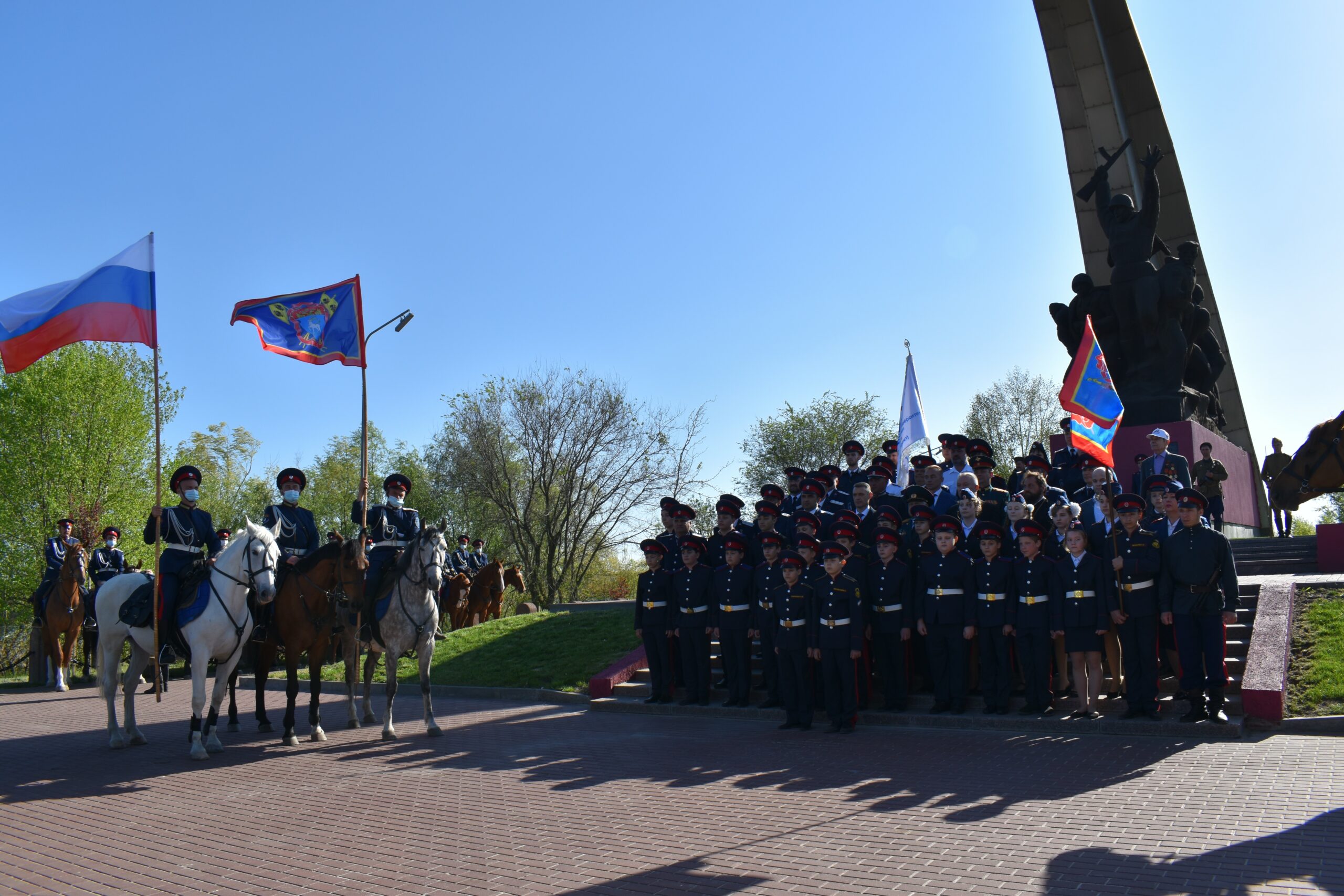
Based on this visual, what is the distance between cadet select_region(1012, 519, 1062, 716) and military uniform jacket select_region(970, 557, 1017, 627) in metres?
0.07

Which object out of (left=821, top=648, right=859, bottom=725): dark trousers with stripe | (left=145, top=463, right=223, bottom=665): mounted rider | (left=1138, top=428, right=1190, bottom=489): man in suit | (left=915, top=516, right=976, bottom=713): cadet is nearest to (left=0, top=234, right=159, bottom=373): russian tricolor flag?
(left=145, top=463, right=223, bottom=665): mounted rider

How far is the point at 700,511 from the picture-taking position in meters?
40.2

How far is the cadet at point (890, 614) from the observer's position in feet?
37.0

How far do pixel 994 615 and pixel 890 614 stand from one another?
49.0 inches

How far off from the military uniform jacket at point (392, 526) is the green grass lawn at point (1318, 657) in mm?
9884

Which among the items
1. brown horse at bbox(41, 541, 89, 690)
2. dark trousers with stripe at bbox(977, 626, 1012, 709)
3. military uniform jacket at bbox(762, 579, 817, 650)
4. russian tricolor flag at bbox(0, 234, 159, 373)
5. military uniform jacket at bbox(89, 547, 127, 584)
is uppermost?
russian tricolor flag at bbox(0, 234, 159, 373)

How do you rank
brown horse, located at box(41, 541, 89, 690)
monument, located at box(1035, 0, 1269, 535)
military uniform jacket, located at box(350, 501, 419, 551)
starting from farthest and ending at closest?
monument, located at box(1035, 0, 1269, 535), brown horse, located at box(41, 541, 89, 690), military uniform jacket, located at box(350, 501, 419, 551)

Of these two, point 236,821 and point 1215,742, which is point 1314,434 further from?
point 236,821

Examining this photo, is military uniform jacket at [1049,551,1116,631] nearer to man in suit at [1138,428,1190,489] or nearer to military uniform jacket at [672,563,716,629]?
man in suit at [1138,428,1190,489]

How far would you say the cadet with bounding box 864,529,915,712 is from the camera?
11289 mm

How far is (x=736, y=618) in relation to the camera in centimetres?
1262

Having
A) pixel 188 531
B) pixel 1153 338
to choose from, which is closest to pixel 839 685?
pixel 188 531

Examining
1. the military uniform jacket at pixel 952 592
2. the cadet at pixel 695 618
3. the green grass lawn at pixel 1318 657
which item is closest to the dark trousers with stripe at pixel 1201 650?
the green grass lawn at pixel 1318 657

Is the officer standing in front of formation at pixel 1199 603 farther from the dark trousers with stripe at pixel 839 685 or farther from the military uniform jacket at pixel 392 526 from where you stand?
the military uniform jacket at pixel 392 526
